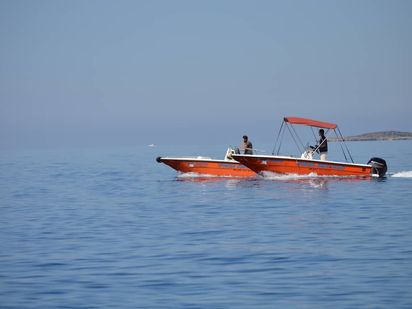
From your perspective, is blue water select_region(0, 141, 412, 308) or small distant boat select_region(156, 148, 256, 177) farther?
small distant boat select_region(156, 148, 256, 177)

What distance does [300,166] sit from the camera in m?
38.5

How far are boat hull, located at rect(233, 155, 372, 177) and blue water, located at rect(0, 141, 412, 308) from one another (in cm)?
468

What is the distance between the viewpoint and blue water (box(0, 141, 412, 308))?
1317 centimetres

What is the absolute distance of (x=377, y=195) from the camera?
3197 cm

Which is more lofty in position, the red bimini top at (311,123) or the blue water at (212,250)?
the red bimini top at (311,123)

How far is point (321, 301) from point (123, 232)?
982 cm

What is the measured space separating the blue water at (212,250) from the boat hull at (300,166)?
15.3 feet

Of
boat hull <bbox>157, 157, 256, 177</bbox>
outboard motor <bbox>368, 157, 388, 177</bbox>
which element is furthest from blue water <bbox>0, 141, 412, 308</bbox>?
boat hull <bbox>157, 157, 256, 177</bbox>

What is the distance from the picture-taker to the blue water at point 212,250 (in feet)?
43.2

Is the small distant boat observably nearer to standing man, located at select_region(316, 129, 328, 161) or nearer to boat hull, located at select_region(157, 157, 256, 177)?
boat hull, located at select_region(157, 157, 256, 177)

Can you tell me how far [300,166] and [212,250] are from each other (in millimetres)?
21311

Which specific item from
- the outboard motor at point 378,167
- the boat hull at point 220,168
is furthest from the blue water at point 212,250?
the boat hull at point 220,168

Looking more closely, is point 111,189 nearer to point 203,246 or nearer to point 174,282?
point 203,246

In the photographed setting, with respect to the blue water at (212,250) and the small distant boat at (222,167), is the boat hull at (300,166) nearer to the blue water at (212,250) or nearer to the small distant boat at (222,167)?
the small distant boat at (222,167)
